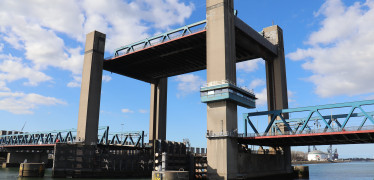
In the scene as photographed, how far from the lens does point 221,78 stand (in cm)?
5738

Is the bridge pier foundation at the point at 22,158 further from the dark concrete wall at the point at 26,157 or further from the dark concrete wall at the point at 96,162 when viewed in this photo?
the dark concrete wall at the point at 96,162

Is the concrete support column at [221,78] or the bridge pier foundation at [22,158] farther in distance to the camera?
the bridge pier foundation at [22,158]

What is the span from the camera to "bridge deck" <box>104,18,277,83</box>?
228ft

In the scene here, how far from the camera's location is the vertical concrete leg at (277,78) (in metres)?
73.6

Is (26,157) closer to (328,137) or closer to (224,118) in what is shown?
(224,118)

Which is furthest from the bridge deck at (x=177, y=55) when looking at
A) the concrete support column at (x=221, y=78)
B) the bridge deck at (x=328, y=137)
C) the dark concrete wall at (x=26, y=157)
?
the dark concrete wall at (x=26, y=157)

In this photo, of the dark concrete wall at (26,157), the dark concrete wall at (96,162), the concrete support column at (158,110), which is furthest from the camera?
the dark concrete wall at (26,157)

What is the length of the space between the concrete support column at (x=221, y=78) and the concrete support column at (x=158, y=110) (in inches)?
1408

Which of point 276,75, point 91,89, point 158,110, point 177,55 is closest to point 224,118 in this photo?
point 276,75

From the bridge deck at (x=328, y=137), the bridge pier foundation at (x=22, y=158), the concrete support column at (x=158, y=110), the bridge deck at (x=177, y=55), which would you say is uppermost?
the bridge deck at (x=177, y=55)

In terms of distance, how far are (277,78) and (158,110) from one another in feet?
114

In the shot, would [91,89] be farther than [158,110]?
No

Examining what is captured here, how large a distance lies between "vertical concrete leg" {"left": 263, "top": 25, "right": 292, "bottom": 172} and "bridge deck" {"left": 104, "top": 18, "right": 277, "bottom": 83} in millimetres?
2574

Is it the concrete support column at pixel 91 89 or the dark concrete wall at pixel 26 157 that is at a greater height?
the concrete support column at pixel 91 89
